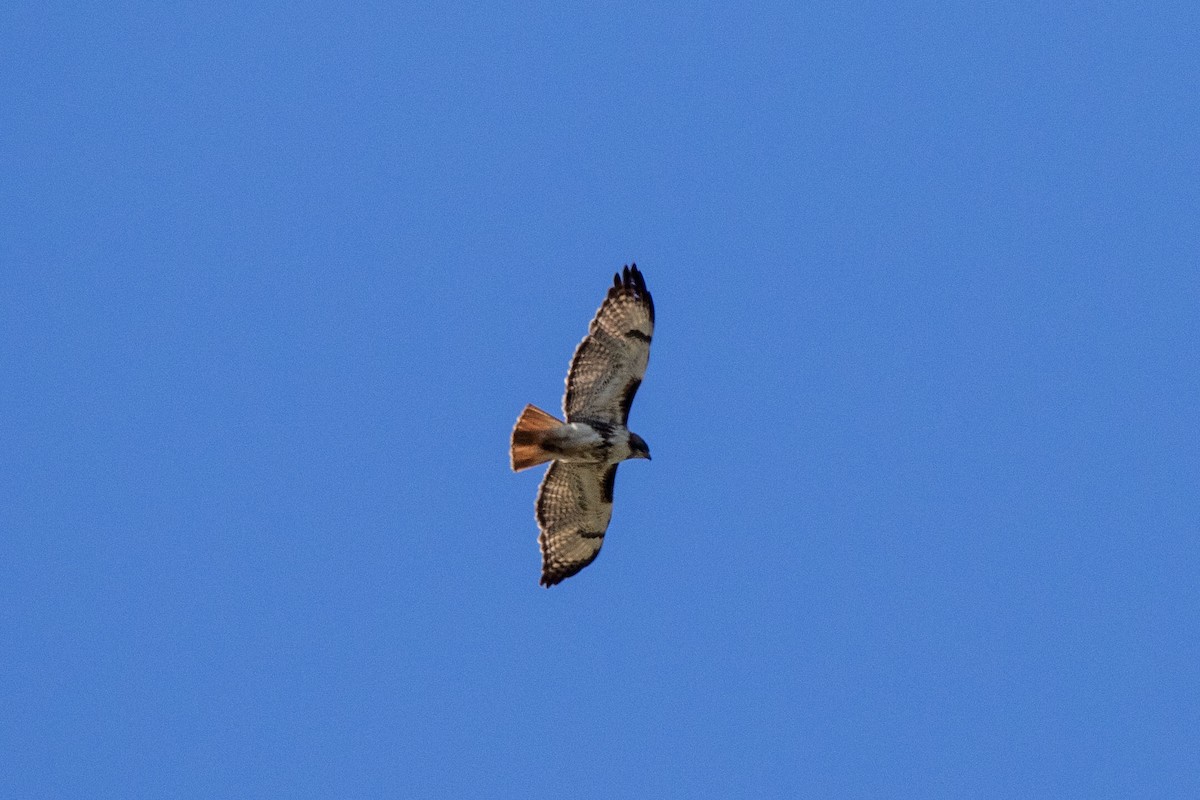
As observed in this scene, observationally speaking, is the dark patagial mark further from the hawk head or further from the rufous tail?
the rufous tail

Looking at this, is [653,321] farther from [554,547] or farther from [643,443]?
[554,547]

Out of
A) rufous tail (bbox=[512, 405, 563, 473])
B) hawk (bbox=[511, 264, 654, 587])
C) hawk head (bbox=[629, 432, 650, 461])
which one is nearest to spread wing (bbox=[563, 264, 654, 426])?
hawk (bbox=[511, 264, 654, 587])

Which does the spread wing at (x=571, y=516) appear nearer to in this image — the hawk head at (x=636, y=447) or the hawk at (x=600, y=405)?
the hawk at (x=600, y=405)

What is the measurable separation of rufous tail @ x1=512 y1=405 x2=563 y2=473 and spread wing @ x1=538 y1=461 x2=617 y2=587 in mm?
899

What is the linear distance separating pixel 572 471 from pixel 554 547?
34.5 inches

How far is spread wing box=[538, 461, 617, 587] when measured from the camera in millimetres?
17188

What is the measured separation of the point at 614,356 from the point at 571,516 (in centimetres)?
175

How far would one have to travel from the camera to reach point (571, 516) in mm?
17500

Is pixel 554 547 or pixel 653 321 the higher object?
pixel 653 321

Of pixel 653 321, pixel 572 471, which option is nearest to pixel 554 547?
pixel 572 471

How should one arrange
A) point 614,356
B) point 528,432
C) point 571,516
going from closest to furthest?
1. point 528,432
2. point 614,356
3. point 571,516

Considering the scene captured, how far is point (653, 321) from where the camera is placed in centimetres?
1672

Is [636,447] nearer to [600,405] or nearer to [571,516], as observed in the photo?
[600,405]

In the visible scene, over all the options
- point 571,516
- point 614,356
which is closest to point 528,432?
point 614,356
